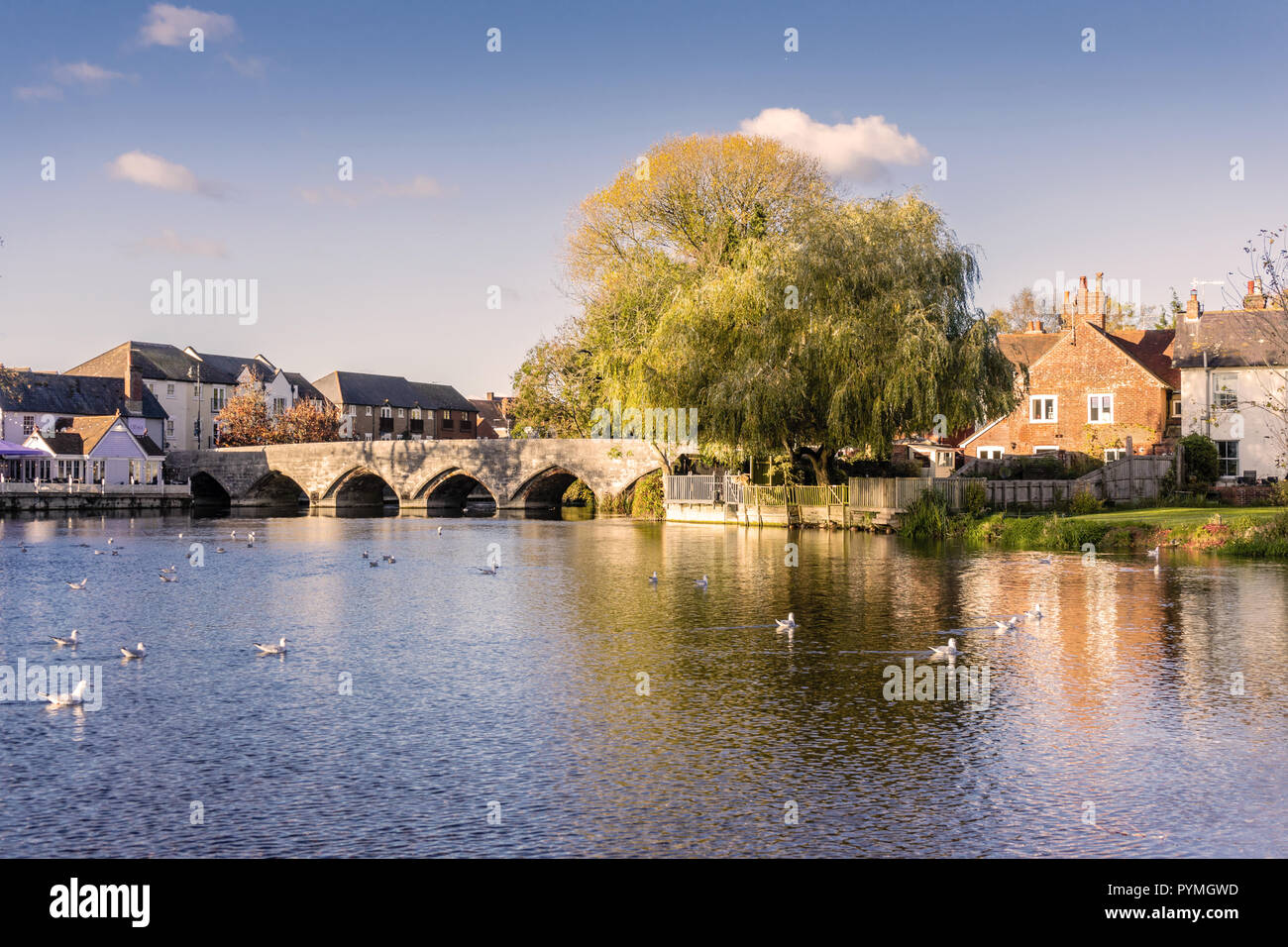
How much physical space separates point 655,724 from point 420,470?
66.5 m

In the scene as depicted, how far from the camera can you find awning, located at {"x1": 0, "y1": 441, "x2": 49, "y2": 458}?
81.8 meters

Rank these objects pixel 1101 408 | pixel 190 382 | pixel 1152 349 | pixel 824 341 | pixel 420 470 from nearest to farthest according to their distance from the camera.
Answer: pixel 824 341 < pixel 1101 408 < pixel 1152 349 < pixel 420 470 < pixel 190 382

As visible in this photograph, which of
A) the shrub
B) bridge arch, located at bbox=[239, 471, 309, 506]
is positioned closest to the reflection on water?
the shrub

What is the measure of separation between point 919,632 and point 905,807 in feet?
31.4

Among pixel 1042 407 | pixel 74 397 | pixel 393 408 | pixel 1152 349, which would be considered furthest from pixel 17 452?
pixel 1152 349

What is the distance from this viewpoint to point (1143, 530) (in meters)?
35.2

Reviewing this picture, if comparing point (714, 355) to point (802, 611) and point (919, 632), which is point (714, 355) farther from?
point (919, 632)

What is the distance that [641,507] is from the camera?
6444cm

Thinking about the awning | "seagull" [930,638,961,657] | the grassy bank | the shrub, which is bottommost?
"seagull" [930,638,961,657]

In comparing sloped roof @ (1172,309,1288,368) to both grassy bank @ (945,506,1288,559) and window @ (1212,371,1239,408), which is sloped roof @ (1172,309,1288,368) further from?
grassy bank @ (945,506,1288,559)

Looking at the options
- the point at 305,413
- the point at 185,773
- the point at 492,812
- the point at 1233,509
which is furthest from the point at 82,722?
the point at 305,413

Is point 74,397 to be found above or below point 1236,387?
above

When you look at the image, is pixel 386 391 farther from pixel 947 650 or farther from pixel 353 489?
pixel 947 650

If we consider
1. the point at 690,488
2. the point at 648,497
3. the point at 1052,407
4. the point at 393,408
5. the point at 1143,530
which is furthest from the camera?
the point at 393,408
